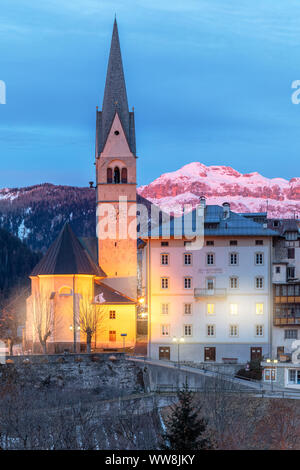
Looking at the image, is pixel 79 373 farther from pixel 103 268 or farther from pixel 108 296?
A: pixel 103 268

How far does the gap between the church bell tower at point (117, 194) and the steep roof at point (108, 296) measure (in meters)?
4.23

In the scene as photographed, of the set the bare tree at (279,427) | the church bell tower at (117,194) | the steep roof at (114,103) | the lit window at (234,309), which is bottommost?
the bare tree at (279,427)

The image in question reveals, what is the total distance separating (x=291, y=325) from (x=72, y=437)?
35543mm

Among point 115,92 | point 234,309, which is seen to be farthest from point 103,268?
point 234,309

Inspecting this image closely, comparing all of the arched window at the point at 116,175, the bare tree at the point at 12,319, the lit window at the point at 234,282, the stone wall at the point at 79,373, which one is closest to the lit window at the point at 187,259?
the lit window at the point at 234,282

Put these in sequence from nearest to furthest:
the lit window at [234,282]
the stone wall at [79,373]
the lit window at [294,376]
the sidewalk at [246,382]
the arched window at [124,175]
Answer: the sidewalk at [246,382] < the lit window at [294,376] < the stone wall at [79,373] < the lit window at [234,282] < the arched window at [124,175]

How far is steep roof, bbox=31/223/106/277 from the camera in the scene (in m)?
105

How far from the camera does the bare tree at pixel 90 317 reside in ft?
337

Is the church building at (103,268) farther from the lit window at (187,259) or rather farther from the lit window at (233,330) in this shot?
the lit window at (233,330)

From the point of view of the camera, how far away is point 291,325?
96188 mm

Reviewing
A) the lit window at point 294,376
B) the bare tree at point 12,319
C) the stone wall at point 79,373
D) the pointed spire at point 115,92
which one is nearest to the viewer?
the lit window at point 294,376

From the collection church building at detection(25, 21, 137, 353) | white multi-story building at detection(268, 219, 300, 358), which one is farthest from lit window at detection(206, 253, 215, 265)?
church building at detection(25, 21, 137, 353)

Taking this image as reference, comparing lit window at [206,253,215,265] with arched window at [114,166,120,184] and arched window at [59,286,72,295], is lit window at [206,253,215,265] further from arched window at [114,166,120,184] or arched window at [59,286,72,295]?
arched window at [114,166,120,184]
